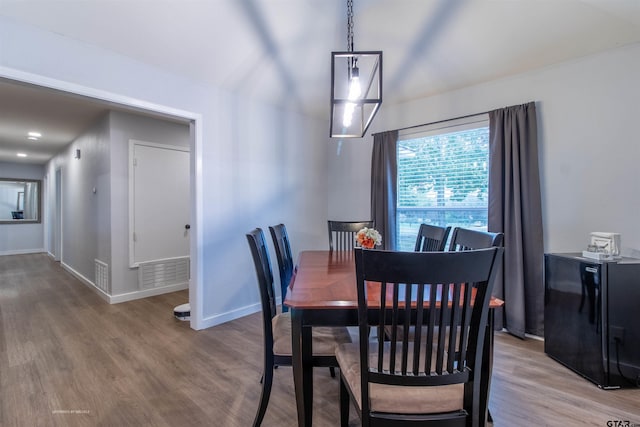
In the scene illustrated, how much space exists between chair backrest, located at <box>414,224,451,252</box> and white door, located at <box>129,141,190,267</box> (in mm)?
3613

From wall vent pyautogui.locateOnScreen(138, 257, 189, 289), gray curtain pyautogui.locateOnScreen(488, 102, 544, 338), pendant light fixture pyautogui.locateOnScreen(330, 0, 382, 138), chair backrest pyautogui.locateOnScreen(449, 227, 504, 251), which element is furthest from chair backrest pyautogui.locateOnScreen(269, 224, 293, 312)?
wall vent pyautogui.locateOnScreen(138, 257, 189, 289)

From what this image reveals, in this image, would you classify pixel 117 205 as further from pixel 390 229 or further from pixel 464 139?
pixel 464 139

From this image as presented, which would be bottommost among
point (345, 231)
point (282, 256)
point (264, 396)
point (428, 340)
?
point (264, 396)

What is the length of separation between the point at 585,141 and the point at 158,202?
4956 millimetres

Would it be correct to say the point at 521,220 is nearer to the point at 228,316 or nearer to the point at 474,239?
the point at 474,239

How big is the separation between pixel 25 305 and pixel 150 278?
53.9 inches

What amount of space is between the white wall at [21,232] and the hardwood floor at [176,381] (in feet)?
20.6

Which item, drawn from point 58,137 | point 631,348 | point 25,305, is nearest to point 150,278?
point 25,305

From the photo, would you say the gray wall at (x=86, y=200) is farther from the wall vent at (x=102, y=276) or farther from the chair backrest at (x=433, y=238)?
the chair backrest at (x=433, y=238)

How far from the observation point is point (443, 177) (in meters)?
3.30

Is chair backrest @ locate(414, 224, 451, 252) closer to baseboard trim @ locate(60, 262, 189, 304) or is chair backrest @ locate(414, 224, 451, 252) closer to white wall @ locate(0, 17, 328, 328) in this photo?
white wall @ locate(0, 17, 328, 328)

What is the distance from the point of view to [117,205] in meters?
3.75

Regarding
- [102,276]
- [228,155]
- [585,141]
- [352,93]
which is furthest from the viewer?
[102,276]

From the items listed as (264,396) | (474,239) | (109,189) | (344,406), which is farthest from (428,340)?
(109,189)
